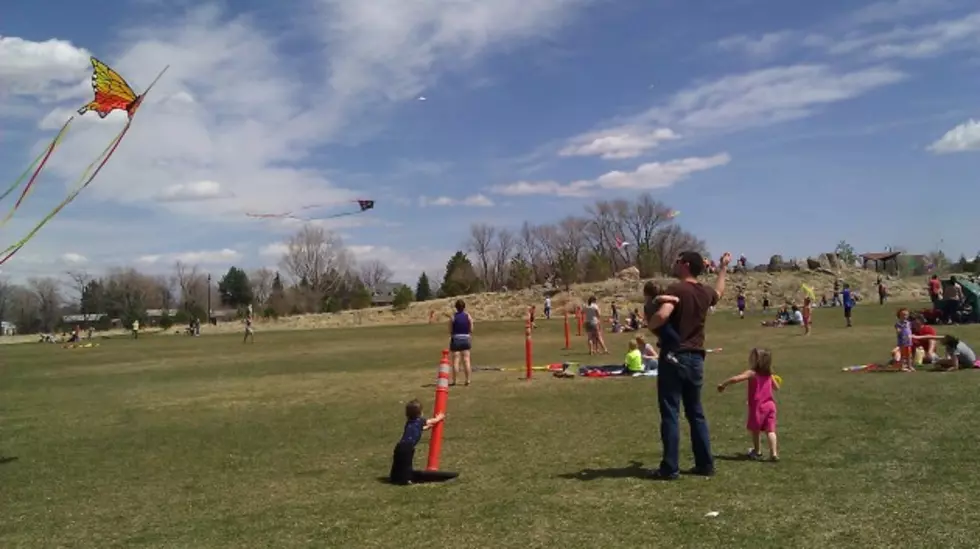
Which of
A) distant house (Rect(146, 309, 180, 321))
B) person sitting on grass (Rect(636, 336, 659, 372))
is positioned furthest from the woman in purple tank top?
distant house (Rect(146, 309, 180, 321))

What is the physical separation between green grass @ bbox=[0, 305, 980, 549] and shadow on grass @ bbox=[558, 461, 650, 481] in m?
0.03

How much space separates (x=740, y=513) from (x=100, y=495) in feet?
23.3

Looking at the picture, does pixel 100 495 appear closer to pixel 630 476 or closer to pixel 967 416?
pixel 630 476

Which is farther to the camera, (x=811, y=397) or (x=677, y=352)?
(x=811, y=397)

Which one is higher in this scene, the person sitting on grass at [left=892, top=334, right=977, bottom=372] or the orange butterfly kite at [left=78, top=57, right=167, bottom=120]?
the orange butterfly kite at [left=78, top=57, right=167, bottom=120]

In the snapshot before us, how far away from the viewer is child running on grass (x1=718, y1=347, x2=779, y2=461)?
341 inches

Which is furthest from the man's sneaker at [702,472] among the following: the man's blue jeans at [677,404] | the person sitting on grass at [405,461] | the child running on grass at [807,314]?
the child running on grass at [807,314]

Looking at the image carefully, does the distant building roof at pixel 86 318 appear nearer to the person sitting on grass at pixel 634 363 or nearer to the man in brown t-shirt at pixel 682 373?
the person sitting on grass at pixel 634 363

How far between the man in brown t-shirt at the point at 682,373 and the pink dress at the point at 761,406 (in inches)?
40.9

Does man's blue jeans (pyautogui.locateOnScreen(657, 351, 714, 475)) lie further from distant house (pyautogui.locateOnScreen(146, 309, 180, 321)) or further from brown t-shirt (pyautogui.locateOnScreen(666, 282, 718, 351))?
distant house (pyautogui.locateOnScreen(146, 309, 180, 321))

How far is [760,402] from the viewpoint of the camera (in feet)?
28.8

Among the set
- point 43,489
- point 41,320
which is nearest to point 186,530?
point 43,489

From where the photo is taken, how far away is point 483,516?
688 cm

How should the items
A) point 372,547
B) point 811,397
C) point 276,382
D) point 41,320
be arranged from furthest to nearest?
point 41,320, point 276,382, point 811,397, point 372,547
